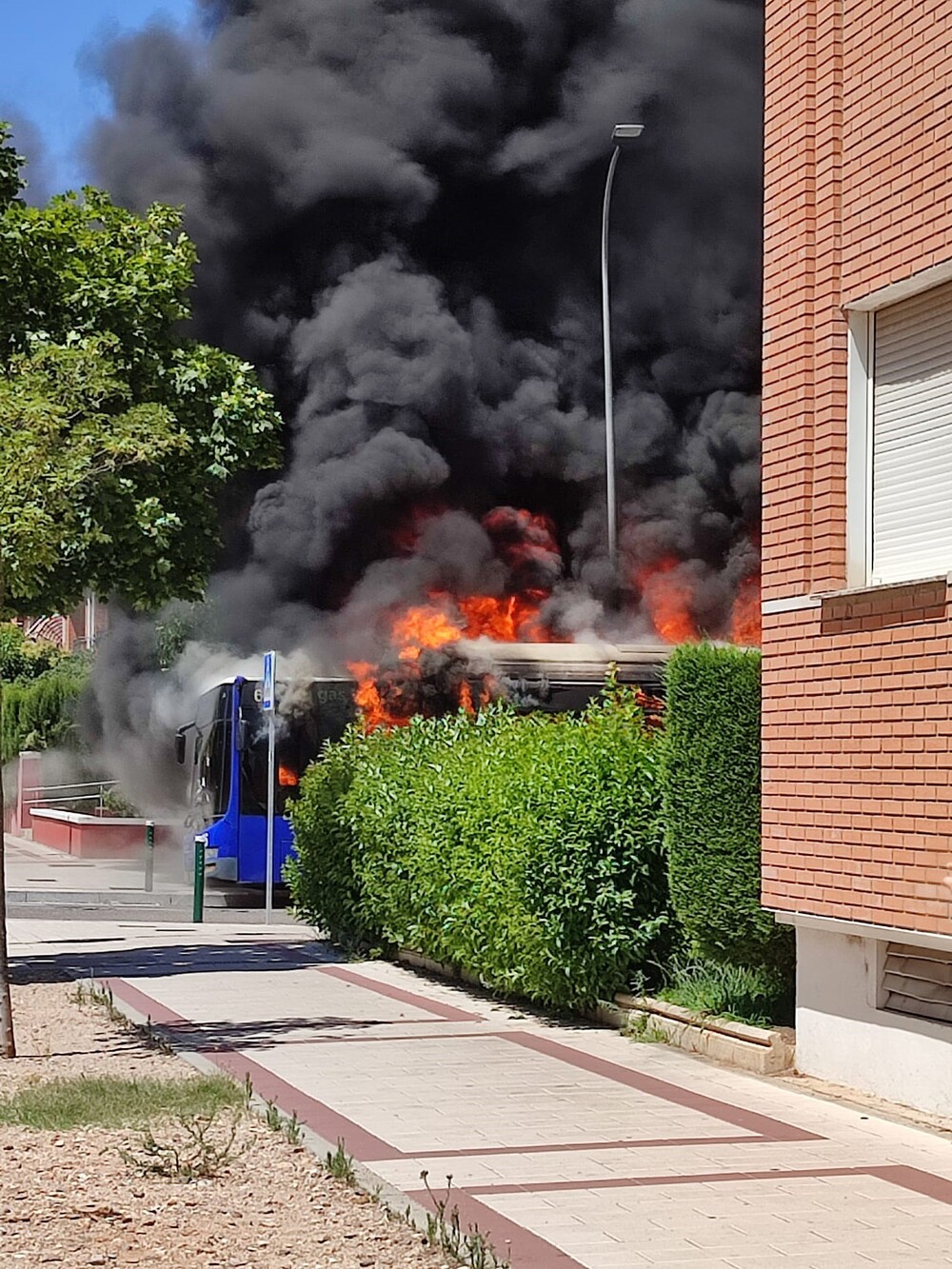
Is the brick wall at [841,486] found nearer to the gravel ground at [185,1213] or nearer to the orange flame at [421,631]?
the gravel ground at [185,1213]

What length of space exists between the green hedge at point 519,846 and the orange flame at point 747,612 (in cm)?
1522

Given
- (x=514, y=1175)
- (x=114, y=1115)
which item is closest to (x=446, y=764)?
(x=114, y=1115)

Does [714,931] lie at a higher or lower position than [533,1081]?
higher

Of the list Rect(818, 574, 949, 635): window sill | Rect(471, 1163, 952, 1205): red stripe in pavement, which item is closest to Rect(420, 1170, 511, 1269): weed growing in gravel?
Rect(471, 1163, 952, 1205): red stripe in pavement

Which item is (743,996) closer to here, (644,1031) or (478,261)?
(644,1031)

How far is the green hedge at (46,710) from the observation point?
4800 cm

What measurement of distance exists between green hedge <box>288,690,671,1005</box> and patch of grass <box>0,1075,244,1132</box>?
2956 millimetres

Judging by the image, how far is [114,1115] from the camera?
27.6ft

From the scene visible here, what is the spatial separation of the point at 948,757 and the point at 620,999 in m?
4.02

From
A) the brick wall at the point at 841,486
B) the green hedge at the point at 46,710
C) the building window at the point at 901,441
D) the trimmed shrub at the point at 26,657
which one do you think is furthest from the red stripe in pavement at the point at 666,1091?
the trimmed shrub at the point at 26,657

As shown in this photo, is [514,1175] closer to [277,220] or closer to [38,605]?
[38,605]

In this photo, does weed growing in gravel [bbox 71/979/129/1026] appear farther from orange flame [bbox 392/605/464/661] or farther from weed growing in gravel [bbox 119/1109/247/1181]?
orange flame [bbox 392/605/464/661]

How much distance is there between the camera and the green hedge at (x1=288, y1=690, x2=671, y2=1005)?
11.9 meters

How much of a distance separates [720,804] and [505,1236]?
4.77 meters
